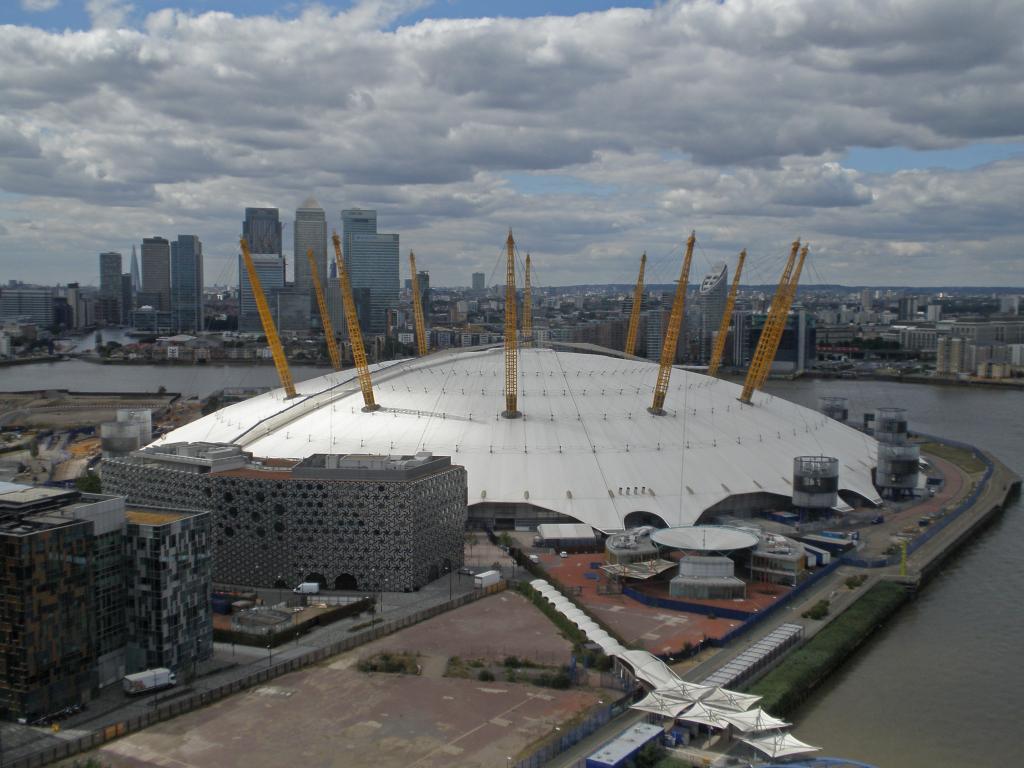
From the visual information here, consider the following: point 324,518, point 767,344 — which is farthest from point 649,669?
point 767,344

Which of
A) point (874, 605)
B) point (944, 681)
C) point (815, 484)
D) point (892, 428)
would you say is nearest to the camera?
point (944, 681)

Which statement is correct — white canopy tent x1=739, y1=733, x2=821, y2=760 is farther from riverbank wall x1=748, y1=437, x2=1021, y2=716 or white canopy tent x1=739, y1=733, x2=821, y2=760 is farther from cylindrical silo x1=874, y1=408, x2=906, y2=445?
cylindrical silo x1=874, y1=408, x2=906, y2=445

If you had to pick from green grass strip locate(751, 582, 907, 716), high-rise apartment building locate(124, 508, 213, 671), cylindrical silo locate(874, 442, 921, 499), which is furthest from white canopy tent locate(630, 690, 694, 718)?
cylindrical silo locate(874, 442, 921, 499)

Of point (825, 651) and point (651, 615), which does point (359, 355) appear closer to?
point (651, 615)

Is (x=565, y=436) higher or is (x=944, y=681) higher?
(x=565, y=436)

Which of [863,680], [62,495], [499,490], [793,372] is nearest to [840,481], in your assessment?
[499,490]

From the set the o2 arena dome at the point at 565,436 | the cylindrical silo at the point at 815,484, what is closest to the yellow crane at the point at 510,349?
the o2 arena dome at the point at 565,436
